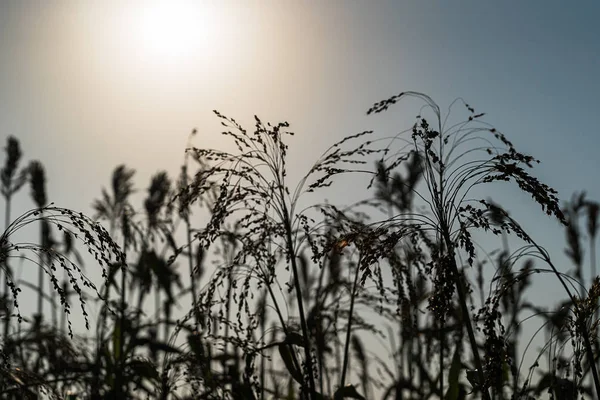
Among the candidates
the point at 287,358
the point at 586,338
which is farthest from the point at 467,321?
the point at 287,358

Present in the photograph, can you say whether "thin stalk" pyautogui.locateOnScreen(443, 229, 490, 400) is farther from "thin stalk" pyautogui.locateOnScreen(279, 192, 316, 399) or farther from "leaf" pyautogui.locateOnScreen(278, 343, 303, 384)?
"leaf" pyautogui.locateOnScreen(278, 343, 303, 384)

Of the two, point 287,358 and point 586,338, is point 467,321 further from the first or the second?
point 287,358

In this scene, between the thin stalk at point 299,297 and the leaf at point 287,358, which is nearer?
the thin stalk at point 299,297

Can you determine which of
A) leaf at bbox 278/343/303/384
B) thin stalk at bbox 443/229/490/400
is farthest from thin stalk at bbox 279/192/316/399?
thin stalk at bbox 443/229/490/400

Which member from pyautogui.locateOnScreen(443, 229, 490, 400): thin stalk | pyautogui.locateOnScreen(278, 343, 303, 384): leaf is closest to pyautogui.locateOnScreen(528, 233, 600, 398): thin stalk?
pyautogui.locateOnScreen(443, 229, 490, 400): thin stalk

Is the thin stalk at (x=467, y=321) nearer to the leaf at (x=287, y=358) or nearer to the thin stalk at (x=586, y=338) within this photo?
the thin stalk at (x=586, y=338)

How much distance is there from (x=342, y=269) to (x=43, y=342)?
324cm

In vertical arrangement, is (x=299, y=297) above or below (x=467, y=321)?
above

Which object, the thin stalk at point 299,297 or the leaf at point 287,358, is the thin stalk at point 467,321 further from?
the leaf at point 287,358

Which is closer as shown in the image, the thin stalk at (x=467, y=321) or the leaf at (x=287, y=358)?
the thin stalk at (x=467, y=321)

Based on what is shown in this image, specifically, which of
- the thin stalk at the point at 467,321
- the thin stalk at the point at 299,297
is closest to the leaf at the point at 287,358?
the thin stalk at the point at 299,297

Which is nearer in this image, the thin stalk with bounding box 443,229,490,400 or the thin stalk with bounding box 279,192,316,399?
the thin stalk with bounding box 443,229,490,400

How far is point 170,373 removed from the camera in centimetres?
551

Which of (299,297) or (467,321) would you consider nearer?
(467,321)
